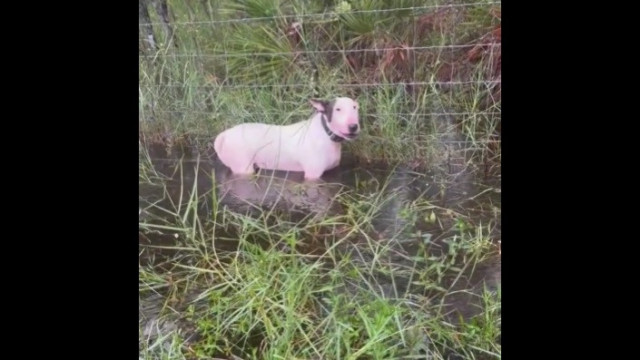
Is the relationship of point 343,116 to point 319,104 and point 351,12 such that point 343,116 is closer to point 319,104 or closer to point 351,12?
point 319,104

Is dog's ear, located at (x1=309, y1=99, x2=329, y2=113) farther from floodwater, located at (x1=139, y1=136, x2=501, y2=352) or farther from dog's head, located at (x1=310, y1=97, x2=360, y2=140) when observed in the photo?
floodwater, located at (x1=139, y1=136, x2=501, y2=352)

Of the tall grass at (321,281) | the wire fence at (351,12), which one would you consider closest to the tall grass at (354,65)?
the wire fence at (351,12)

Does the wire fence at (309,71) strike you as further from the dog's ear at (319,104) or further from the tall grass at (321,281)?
the tall grass at (321,281)

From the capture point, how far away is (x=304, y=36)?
1.53m

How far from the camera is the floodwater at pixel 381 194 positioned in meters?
1.52

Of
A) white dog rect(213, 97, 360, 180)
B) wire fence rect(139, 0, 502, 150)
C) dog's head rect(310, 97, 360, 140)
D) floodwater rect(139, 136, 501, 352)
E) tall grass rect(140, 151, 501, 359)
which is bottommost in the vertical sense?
tall grass rect(140, 151, 501, 359)

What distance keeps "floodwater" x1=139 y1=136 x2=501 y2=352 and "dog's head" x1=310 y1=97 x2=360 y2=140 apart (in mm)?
78

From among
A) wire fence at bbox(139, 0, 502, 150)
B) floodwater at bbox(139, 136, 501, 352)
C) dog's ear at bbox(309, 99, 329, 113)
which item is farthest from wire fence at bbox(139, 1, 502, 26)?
floodwater at bbox(139, 136, 501, 352)

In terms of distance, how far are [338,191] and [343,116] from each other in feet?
0.66

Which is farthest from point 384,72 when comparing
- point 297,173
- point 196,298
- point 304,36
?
point 196,298

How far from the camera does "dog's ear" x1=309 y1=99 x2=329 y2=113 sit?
5.10 feet

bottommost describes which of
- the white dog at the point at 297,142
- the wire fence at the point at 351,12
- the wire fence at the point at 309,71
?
the white dog at the point at 297,142

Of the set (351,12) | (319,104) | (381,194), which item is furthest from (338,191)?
(351,12)

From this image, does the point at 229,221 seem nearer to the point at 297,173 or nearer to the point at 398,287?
the point at 297,173
